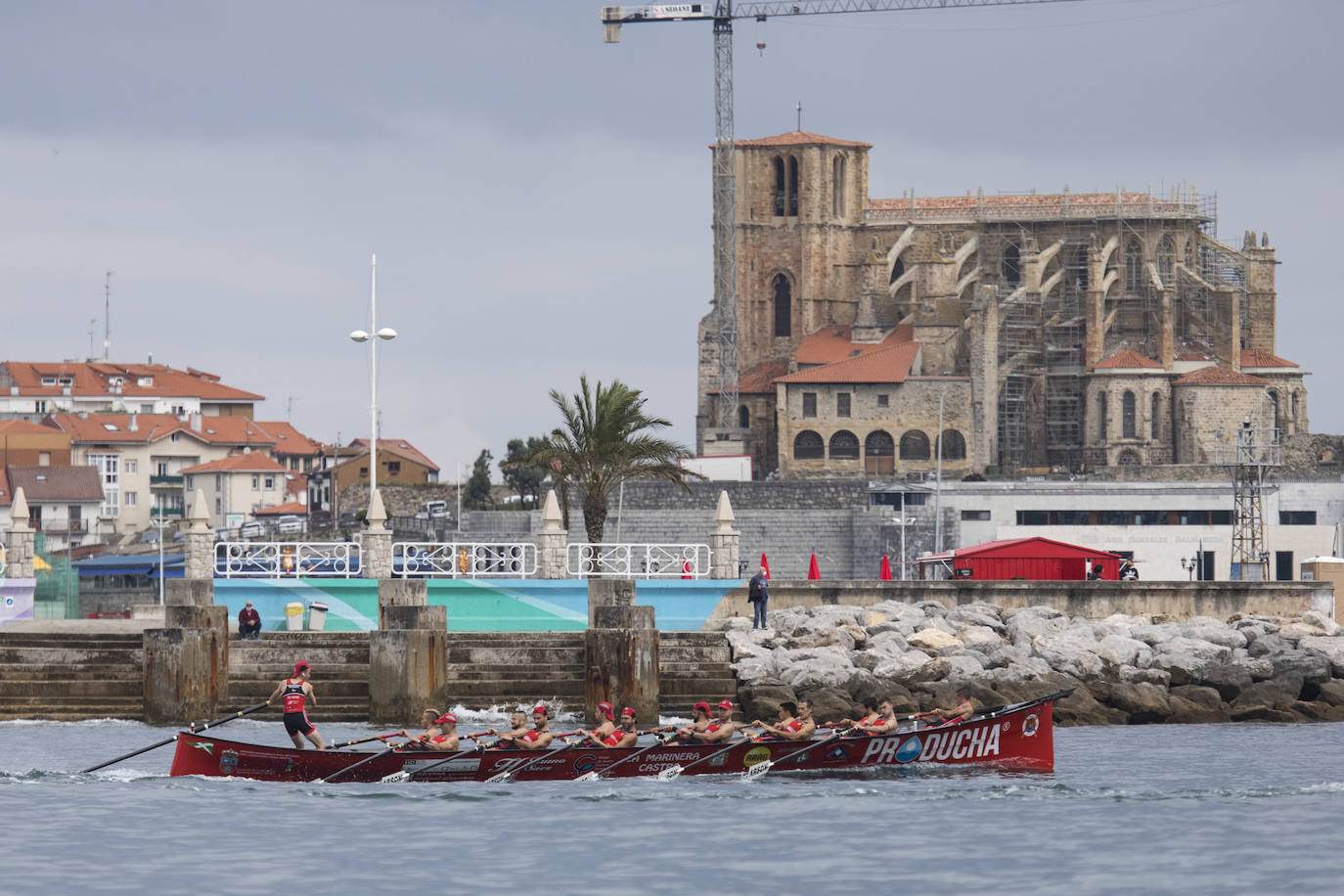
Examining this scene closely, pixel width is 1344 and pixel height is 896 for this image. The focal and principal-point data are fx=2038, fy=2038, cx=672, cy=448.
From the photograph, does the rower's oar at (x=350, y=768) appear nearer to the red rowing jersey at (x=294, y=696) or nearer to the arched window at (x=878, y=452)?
the red rowing jersey at (x=294, y=696)

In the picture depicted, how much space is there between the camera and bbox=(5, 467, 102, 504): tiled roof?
103 m

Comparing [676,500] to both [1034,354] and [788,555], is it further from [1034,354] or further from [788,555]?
[1034,354]

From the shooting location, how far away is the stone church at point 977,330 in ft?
297

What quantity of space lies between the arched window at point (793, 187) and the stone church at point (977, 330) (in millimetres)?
90

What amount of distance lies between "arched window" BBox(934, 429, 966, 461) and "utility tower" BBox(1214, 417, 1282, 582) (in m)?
10.9

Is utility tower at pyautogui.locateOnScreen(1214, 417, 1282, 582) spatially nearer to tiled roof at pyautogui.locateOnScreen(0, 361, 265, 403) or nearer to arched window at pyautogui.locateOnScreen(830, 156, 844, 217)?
arched window at pyautogui.locateOnScreen(830, 156, 844, 217)

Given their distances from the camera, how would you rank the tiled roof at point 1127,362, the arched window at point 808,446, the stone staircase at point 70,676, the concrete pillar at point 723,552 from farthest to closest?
1. the arched window at point 808,446
2. the tiled roof at point 1127,362
3. the concrete pillar at point 723,552
4. the stone staircase at point 70,676

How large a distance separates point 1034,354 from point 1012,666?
2389 inches

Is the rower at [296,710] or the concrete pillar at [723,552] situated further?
the concrete pillar at [723,552]

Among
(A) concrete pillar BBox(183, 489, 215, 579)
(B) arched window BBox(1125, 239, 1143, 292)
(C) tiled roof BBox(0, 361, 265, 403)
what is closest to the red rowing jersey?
(A) concrete pillar BBox(183, 489, 215, 579)

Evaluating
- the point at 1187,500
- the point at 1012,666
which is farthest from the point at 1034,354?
the point at 1012,666

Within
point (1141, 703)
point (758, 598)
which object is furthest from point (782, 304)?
point (1141, 703)

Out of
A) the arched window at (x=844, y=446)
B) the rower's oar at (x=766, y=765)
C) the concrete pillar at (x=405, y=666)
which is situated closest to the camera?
the rower's oar at (x=766, y=765)

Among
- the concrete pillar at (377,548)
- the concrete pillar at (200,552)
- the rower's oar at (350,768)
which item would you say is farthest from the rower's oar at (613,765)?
the concrete pillar at (200,552)
